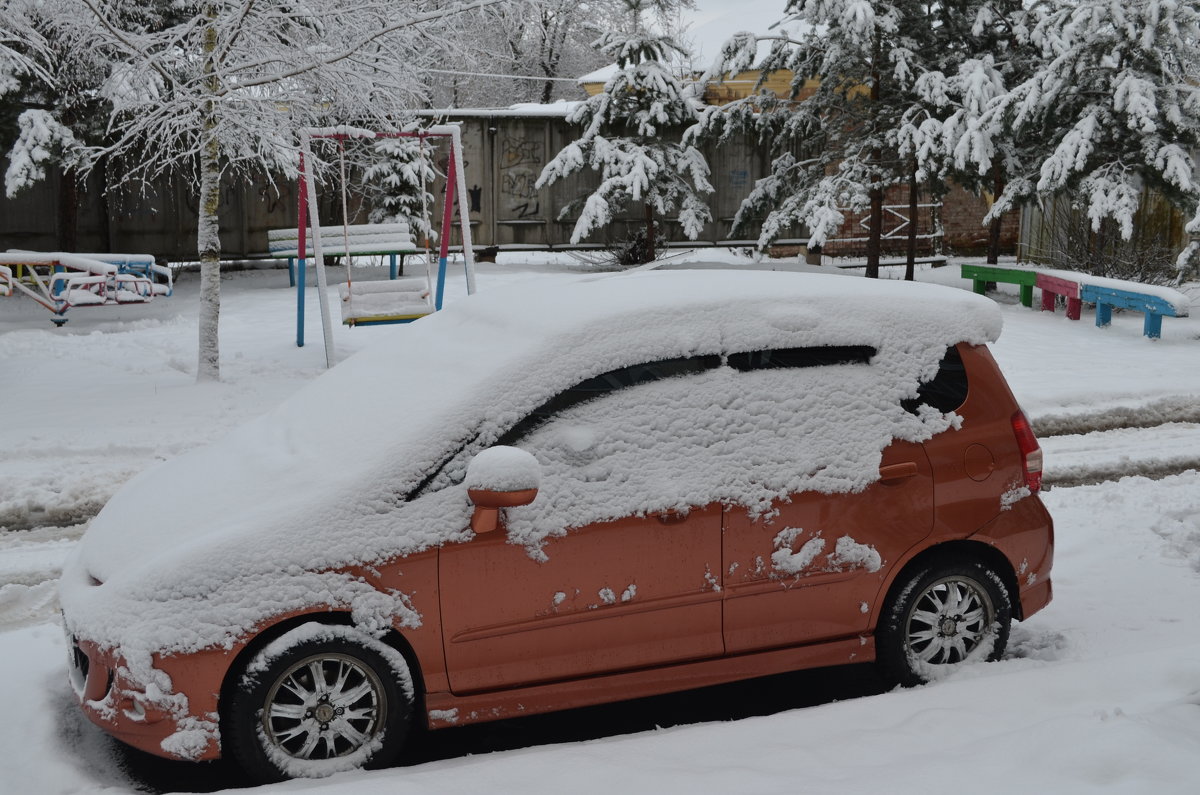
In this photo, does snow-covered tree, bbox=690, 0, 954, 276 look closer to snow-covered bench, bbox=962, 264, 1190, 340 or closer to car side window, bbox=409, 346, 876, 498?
snow-covered bench, bbox=962, 264, 1190, 340

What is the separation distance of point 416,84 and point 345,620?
844 centimetres

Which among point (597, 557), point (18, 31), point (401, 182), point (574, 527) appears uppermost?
point (18, 31)

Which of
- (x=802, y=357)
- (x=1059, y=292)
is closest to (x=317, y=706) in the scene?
(x=802, y=357)

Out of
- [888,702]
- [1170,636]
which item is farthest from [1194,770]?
[1170,636]

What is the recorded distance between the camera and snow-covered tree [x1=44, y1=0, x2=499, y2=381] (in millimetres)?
10367

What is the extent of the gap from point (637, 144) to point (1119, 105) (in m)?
7.13

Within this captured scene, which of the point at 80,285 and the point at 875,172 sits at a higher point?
the point at 875,172

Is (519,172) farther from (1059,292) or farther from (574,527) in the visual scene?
(574,527)

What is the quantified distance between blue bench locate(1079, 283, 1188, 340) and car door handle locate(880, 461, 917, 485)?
10053 mm

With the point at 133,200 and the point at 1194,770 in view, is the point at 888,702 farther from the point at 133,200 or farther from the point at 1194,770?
the point at 133,200

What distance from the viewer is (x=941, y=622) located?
4949 millimetres

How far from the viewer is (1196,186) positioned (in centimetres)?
1469

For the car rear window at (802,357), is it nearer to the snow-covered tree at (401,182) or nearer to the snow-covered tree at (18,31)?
the snow-covered tree at (18,31)

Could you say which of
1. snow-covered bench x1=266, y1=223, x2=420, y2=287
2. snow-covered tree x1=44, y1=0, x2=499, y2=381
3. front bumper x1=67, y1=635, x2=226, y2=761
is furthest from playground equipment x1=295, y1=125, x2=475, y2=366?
front bumper x1=67, y1=635, x2=226, y2=761
